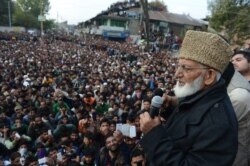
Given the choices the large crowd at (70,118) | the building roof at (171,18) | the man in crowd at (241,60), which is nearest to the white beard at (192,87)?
the large crowd at (70,118)

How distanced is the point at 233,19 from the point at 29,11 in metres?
70.5

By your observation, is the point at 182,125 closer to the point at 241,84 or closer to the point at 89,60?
the point at 241,84

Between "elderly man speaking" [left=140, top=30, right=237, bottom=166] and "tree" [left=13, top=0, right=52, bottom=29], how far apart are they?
76667mm

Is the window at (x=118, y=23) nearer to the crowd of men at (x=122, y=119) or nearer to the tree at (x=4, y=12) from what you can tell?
the tree at (x=4, y=12)

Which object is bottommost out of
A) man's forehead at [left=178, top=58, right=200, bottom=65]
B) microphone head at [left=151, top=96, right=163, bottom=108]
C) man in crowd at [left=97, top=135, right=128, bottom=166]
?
man in crowd at [left=97, top=135, right=128, bottom=166]

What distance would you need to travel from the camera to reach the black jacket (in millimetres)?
1512

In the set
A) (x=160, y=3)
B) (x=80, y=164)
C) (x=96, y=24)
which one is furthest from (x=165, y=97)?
(x=160, y=3)

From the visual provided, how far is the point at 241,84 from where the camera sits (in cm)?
231

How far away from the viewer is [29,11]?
3420 inches

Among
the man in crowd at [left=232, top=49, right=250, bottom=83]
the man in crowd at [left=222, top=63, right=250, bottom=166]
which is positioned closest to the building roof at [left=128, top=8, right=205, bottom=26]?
the man in crowd at [left=232, top=49, right=250, bottom=83]

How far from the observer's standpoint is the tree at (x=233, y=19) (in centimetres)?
2291

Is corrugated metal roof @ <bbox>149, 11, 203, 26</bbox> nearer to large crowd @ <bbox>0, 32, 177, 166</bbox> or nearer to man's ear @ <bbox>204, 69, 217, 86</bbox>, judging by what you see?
large crowd @ <bbox>0, 32, 177, 166</bbox>

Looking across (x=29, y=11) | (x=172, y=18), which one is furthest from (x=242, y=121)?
(x=29, y=11)

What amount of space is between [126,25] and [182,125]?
52.9 meters
